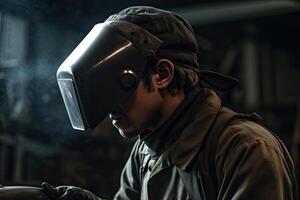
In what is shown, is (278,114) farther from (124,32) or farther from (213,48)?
(124,32)

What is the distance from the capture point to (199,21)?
333 cm

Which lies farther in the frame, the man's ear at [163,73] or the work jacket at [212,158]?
the man's ear at [163,73]

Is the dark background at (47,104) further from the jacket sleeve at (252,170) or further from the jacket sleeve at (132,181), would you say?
the jacket sleeve at (252,170)

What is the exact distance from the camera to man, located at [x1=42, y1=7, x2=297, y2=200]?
1.22 meters

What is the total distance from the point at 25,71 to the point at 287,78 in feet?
7.79

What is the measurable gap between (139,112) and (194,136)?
126 mm

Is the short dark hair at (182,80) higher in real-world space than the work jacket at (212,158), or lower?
higher

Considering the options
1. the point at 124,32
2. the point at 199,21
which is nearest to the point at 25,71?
the point at 124,32

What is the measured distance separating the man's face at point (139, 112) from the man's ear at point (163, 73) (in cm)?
2

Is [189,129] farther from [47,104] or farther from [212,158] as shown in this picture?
[47,104]

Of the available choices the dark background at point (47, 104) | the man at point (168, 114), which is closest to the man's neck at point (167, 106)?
the man at point (168, 114)

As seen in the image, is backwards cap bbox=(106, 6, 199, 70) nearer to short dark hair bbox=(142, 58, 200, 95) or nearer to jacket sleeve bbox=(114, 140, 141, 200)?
short dark hair bbox=(142, 58, 200, 95)

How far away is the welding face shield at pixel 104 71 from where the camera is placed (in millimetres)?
1259

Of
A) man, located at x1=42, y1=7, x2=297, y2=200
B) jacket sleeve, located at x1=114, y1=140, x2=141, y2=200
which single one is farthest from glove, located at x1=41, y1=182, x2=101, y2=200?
jacket sleeve, located at x1=114, y1=140, x2=141, y2=200
